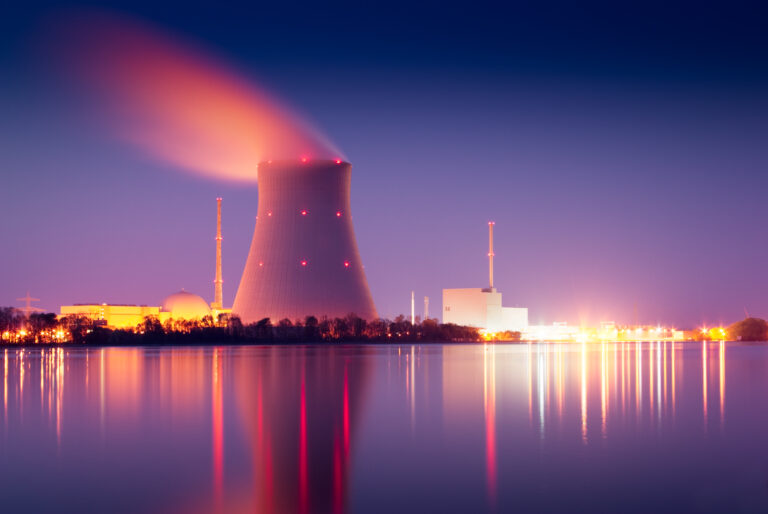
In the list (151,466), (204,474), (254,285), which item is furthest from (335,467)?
(254,285)

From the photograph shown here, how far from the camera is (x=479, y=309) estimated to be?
58688mm

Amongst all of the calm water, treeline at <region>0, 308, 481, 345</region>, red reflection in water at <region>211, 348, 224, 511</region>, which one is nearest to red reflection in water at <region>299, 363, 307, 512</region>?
the calm water

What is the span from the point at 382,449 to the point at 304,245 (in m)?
30.8

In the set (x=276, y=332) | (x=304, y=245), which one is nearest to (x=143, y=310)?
(x=276, y=332)

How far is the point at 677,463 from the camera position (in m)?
6.67

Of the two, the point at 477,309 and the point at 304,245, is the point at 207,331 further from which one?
the point at 477,309

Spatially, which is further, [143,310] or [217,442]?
[143,310]

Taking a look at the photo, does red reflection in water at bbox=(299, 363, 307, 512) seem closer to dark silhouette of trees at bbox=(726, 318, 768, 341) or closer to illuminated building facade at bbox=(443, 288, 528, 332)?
illuminated building facade at bbox=(443, 288, 528, 332)

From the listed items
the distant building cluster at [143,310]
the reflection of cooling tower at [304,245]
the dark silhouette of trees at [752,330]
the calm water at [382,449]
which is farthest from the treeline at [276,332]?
the dark silhouette of trees at [752,330]

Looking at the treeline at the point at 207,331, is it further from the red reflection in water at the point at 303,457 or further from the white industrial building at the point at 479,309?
the red reflection in water at the point at 303,457

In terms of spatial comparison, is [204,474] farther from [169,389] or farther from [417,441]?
[169,389]

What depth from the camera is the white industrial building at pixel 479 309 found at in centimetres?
5869

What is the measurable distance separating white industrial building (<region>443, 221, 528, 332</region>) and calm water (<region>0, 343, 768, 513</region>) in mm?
44357

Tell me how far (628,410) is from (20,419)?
768 centimetres
